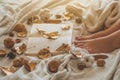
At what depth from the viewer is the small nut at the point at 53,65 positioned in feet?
4.17

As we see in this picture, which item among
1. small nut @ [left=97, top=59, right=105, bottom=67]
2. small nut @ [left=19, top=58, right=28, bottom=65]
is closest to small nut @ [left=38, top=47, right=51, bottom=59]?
small nut @ [left=19, top=58, right=28, bottom=65]

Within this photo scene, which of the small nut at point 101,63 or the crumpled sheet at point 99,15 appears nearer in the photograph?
the small nut at point 101,63

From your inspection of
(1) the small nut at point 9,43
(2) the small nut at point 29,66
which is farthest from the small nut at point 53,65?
(1) the small nut at point 9,43

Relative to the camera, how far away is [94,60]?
1.33 meters

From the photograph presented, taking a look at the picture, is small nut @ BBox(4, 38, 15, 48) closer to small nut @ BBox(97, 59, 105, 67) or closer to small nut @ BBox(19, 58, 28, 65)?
small nut @ BBox(19, 58, 28, 65)

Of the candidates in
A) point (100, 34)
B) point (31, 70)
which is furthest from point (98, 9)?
point (31, 70)

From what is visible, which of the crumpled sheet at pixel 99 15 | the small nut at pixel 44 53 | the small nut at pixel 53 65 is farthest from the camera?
the crumpled sheet at pixel 99 15

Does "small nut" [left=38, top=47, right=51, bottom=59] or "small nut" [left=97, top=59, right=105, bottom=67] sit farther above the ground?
"small nut" [left=38, top=47, right=51, bottom=59]

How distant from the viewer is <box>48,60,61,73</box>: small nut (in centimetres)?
127

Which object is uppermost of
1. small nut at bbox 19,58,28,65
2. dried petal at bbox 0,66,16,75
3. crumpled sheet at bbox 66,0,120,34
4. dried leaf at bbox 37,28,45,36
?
crumpled sheet at bbox 66,0,120,34

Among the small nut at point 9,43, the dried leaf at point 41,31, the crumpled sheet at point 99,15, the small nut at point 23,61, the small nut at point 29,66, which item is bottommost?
the small nut at point 29,66

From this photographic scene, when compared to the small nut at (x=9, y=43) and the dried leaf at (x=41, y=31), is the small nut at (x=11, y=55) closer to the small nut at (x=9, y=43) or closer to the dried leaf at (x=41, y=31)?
the small nut at (x=9, y=43)

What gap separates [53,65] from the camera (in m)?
1.29

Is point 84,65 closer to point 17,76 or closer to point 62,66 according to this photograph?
point 62,66
